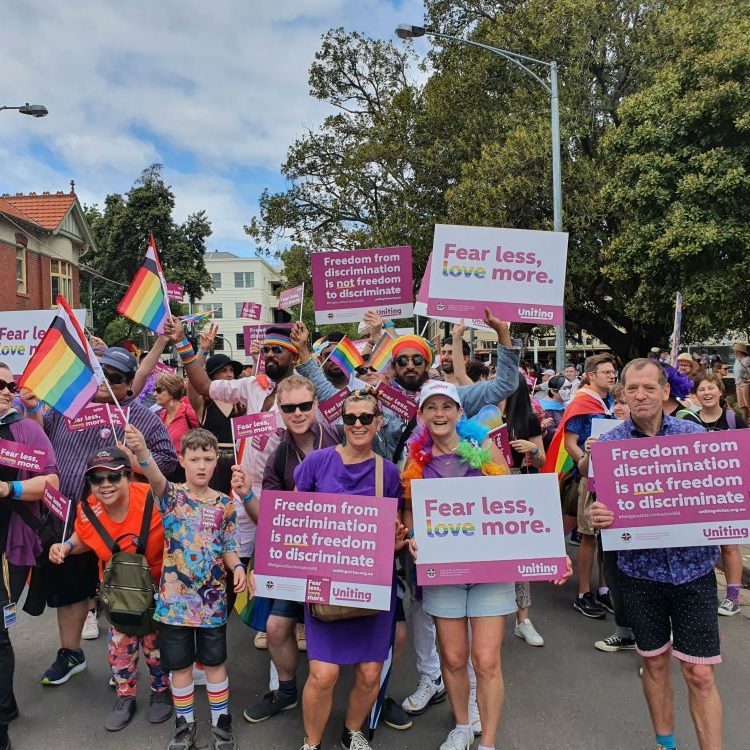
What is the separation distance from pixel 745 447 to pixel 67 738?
12.4 ft

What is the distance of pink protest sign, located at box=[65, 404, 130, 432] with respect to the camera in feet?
12.4

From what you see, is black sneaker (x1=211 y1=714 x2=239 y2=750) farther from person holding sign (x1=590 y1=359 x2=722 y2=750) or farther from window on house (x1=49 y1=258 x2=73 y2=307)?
window on house (x1=49 y1=258 x2=73 y2=307)

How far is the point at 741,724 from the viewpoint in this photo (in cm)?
357

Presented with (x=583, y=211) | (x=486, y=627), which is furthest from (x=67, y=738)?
(x=583, y=211)

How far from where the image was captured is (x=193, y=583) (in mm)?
3412

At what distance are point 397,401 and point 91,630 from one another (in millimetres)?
3012

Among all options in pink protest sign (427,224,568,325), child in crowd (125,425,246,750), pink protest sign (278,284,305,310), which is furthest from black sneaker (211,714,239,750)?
pink protest sign (278,284,305,310)

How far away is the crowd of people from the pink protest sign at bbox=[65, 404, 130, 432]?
0.55ft

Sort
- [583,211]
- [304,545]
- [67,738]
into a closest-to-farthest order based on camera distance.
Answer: [304,545] → [67,738] → [583,211]

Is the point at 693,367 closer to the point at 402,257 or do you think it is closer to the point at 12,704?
the point at 402,257

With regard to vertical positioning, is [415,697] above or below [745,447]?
below

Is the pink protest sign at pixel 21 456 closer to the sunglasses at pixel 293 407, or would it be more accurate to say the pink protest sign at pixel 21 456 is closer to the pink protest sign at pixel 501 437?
the sunglasses at pixel 293 407

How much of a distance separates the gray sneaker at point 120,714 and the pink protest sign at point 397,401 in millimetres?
2271

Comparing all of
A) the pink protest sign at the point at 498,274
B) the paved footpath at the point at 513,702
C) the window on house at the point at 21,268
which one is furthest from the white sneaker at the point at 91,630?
the window on house at the point at 21,268
